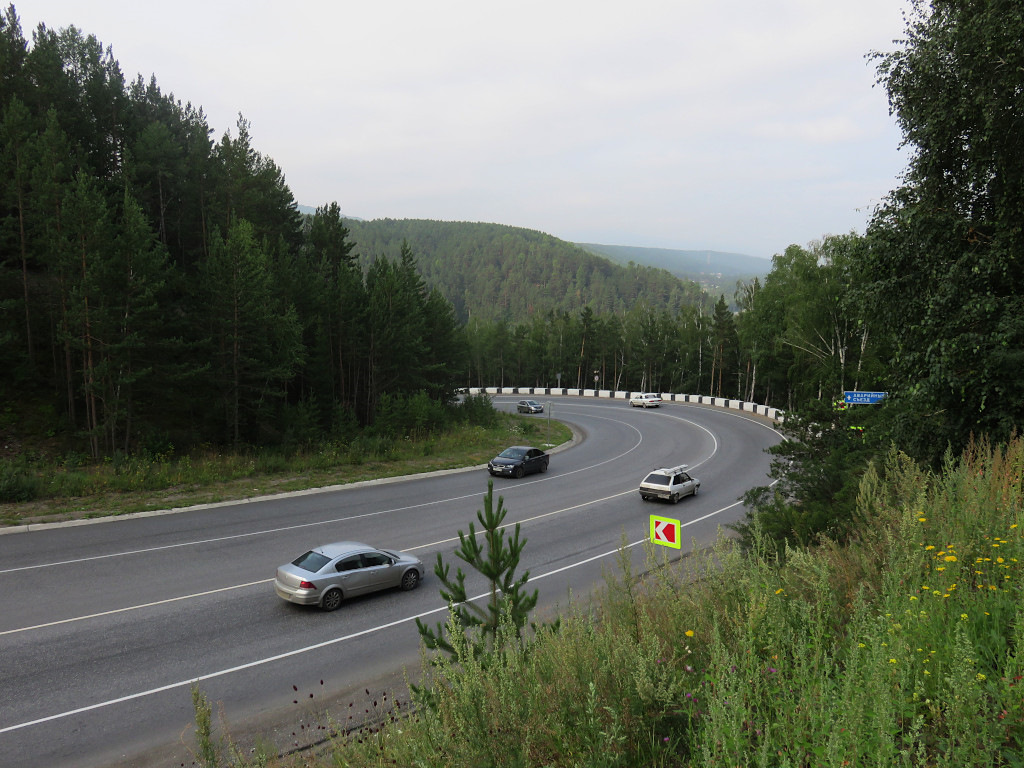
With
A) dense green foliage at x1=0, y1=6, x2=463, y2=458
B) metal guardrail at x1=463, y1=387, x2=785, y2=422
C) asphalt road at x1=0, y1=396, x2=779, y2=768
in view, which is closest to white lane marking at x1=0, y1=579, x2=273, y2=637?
asphalt road at x1=0, y1=396, x2=779, y2=768

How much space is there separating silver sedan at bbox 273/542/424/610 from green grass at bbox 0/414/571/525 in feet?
29.8

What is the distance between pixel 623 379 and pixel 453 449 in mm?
65637

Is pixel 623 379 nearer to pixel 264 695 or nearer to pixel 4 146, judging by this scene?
pixel 4 146

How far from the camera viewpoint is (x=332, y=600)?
492 inches

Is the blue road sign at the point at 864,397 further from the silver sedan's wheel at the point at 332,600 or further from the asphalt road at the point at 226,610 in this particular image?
the silver sedan's wheel at the point at 332,600

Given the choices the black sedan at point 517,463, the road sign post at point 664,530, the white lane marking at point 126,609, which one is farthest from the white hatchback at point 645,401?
the white lane marking at point 126,609

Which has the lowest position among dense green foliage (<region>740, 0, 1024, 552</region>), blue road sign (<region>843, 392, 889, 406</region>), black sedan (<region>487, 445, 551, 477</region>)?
black sedan (<region>487, 445, 551, 477</region>)

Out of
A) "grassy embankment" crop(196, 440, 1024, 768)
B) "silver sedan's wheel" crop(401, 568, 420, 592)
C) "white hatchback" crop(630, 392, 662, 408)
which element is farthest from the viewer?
"white hatchback" crop(630, 392, 662, 408)

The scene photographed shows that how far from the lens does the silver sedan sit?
479 inches

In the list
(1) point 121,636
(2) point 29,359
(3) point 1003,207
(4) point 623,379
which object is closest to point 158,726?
(1) point 121,636

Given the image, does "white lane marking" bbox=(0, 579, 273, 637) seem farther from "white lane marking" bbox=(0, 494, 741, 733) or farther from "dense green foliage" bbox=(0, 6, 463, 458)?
"dense green foliage" bbox=(0, 6, 463, 458)

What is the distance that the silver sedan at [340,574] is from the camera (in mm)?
12172

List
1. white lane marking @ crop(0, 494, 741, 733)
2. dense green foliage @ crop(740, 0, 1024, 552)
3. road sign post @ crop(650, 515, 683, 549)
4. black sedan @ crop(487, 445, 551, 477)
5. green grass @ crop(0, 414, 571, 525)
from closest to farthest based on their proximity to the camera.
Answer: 1. white lane marking @ crop(0, 494, 741, 733)
2. dense green foliage @ crop(740, 0, 1024, 552)
3. road sign post @ crop(650, 515, 683, 549)
4. green grass @ crop(0, 414, 571, 525)
5. black sedan @ crop(487, 445, 551, 477)

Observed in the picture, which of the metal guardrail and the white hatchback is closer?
the metal guardrail
